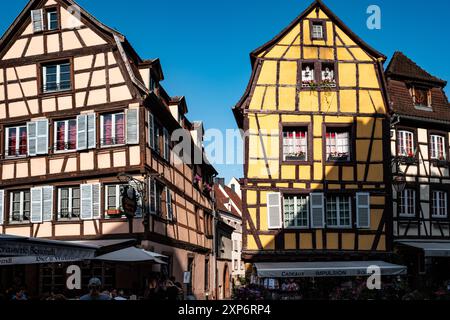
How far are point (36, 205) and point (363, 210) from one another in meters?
11.6

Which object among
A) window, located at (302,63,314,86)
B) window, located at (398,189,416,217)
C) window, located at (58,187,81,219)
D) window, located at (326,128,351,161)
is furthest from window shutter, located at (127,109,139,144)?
window, located at (398,189,416,217)

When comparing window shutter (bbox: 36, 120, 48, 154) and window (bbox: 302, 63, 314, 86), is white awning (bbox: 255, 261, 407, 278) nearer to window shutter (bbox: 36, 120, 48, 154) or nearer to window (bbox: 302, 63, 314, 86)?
window (bbox: 302, 63, 314, 86)

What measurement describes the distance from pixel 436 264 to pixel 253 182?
8516mm

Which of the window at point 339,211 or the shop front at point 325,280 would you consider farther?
the window at point 339,211

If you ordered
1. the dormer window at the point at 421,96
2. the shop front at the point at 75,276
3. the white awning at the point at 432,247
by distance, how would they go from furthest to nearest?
the dormer window at the point at 421,96 < the white awning at the point at 432,247 < the shop front at the point at 75,276

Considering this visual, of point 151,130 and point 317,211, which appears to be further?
point 151,130

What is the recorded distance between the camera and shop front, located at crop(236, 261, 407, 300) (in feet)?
66.1

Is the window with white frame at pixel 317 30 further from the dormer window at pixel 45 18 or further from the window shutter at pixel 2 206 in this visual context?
the window shutter at pixel 2 206

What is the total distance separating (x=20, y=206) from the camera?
22672 mm

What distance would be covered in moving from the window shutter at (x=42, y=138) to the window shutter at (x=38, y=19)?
11.6 ft

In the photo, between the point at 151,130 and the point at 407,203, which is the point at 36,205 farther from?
the point at 407,203

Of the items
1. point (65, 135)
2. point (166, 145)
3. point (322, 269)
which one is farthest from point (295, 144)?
point (65, 135)

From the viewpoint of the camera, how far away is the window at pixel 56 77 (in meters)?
22.8

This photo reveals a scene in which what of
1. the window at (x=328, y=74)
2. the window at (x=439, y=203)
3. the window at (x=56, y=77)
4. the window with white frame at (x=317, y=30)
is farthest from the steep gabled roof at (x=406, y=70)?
the window at (x=56, y=77)
